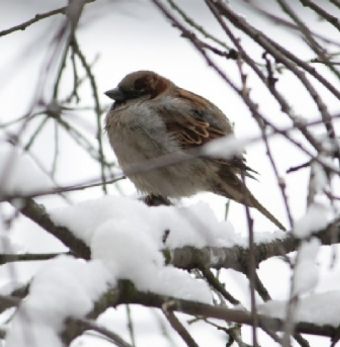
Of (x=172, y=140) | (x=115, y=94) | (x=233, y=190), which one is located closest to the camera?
(x=233, y=190)

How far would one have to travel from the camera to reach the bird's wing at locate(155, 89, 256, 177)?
18.1 ft

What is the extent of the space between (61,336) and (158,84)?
4.00 meters

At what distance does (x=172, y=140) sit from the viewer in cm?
554

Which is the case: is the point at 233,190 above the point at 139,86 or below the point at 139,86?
below

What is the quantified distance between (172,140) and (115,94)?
0.57 m

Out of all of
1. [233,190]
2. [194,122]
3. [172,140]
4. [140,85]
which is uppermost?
[140,85]

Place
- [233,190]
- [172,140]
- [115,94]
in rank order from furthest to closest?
[115,94]
[172,140]
[233,190]

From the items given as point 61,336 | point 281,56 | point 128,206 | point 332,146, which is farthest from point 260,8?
point 61,336

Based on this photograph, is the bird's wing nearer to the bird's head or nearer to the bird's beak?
the bird's head

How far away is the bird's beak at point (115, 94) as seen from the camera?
5836 mm

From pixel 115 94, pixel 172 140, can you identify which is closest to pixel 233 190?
pixel 172 140

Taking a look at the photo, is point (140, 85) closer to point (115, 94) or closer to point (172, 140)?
point (115, 94)

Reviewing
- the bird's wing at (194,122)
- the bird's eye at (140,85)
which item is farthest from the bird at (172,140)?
the bird's eye at (140,85)

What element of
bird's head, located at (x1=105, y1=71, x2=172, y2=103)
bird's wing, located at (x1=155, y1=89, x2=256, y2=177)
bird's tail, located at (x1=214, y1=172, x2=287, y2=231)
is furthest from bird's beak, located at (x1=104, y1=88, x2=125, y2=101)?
bird's tail, located at (x1=214, y1=172, x2=287, y2=231)
